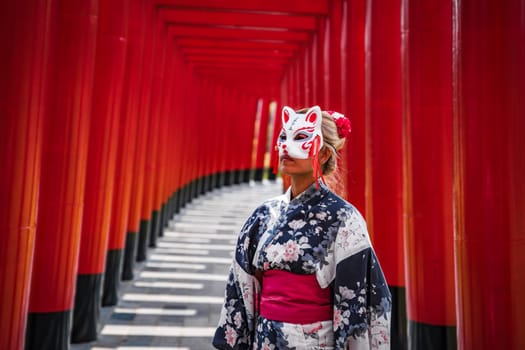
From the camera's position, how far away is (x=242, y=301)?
2.61 metres

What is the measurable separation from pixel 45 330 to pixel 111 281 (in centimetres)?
259

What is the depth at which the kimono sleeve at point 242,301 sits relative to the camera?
102 inches

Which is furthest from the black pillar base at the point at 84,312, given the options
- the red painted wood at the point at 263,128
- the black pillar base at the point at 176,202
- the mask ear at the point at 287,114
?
the red painted wood at the point at 263,128

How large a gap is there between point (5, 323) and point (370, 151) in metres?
4.30

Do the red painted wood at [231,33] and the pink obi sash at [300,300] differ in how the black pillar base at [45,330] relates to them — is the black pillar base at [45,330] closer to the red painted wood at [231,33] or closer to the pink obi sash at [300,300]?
the pink obi sash at [300,300]

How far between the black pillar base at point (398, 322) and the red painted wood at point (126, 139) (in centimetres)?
409

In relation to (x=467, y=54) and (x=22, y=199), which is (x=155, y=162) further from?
(x=467, y=54)

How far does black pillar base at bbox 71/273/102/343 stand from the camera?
5.91 meters

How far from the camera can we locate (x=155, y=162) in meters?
11.0

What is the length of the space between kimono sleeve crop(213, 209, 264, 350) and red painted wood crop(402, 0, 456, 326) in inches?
107

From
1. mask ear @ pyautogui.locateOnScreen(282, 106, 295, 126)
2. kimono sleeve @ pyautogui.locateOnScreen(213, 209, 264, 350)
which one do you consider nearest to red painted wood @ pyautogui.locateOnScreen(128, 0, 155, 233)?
mask ear @ pyautogui.locateOnScreen(282, 106, 295, 126)

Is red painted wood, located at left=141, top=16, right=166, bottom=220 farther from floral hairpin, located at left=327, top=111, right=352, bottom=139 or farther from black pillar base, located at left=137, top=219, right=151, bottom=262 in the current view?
floral hairpin, located at left=327, top=111, right=352, bottom=139

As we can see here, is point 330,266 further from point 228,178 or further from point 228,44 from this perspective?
point 228,178

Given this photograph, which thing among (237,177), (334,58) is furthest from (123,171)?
(237,177)
